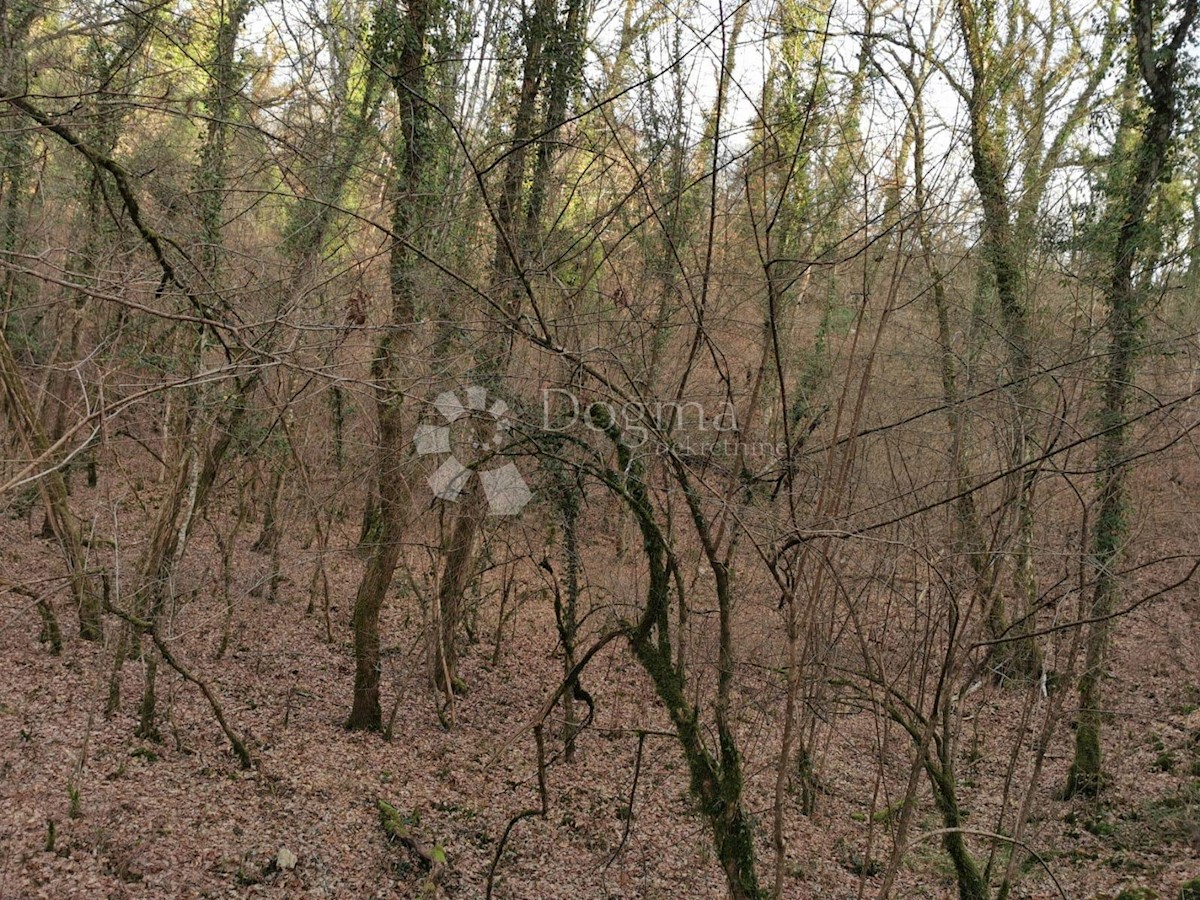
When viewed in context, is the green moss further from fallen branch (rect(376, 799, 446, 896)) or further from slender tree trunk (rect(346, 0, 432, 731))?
slender tree trunk (rect(346, 0, 432, 731))

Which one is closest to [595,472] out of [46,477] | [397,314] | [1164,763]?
[397,314]

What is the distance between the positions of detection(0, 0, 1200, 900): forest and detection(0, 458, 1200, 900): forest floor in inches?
1.7

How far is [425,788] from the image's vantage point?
7.36 metres

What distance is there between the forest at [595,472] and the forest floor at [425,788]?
43mm

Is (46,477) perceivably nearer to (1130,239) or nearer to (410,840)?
(410,840)

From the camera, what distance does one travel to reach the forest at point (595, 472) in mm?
4629

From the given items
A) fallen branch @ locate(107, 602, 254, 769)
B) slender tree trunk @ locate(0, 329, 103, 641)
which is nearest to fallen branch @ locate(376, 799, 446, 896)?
fallen branch @ locate(107, 602, 254, 769)

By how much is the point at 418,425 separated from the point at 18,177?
5.04 metres

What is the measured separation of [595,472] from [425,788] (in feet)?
14.8

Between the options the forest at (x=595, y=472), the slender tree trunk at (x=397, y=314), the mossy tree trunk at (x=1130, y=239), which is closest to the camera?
the forest at (x=595, y=472)

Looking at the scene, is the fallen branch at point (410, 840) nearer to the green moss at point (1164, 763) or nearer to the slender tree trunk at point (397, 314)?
the slender tree trunk at point (397, 314)

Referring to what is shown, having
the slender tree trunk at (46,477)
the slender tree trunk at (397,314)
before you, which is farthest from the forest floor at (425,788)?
the slender tree trunk at (397,314)

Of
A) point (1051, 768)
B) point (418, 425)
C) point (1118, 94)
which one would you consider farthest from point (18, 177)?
point (1051, 768)

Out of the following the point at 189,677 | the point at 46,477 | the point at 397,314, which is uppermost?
the point at 397,314
